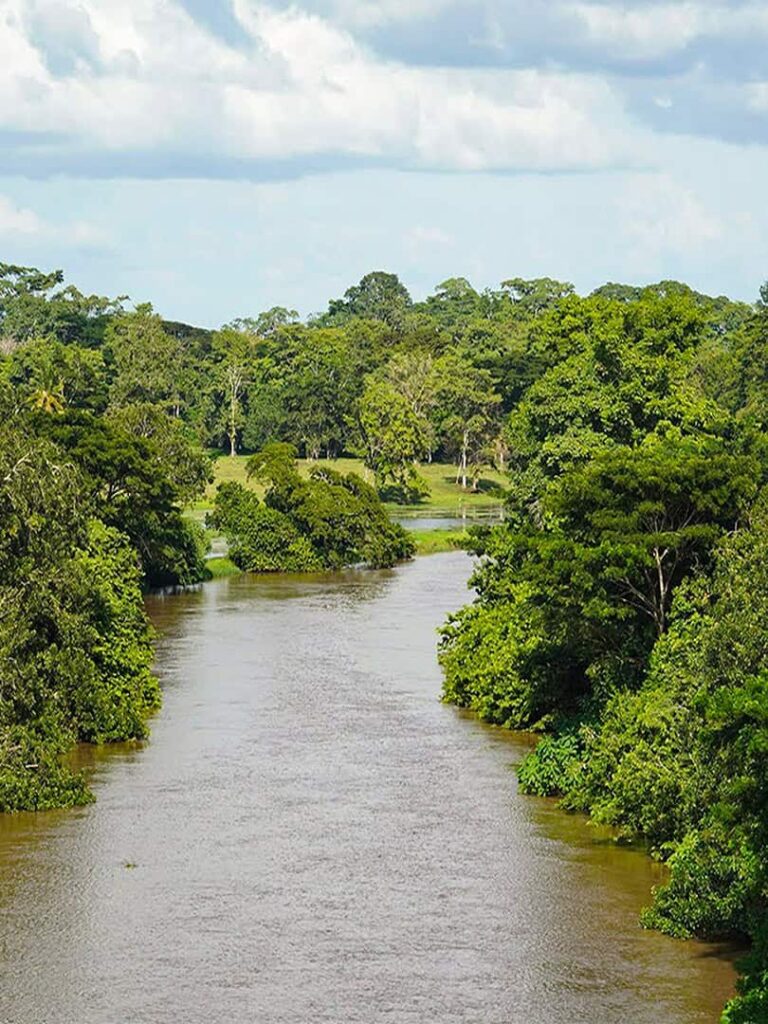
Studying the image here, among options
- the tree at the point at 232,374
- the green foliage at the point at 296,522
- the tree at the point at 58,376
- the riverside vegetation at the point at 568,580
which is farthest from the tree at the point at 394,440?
the green foliage at the point at 296,522

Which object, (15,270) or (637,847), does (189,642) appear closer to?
(637,847)

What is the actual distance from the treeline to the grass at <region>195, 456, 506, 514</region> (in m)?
61.8

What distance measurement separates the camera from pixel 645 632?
40.1 metres

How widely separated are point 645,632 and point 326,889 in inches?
418

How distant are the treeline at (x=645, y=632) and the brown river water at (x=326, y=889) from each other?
100cm

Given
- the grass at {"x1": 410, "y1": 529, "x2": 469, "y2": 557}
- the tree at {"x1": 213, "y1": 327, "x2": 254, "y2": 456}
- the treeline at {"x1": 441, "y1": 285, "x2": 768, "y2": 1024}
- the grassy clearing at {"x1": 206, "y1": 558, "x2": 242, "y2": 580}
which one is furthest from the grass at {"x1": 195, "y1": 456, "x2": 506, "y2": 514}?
the treeline at {"x1": 441, "y1": 285, "x2": 768, "y2": 1024}

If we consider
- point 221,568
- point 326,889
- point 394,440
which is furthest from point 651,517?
point 394,440

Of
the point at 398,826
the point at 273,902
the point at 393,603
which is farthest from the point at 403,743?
the point at 393,603

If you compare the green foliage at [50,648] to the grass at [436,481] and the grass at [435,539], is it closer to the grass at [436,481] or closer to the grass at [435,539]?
the grass at [435,539]

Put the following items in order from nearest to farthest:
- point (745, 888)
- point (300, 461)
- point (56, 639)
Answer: point (745, 888) → point (56, 639) → point (300, 461)

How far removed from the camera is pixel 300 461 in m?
131

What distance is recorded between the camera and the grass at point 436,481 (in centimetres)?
12247

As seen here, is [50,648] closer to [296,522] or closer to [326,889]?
[326,889]

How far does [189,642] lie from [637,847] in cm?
2971
